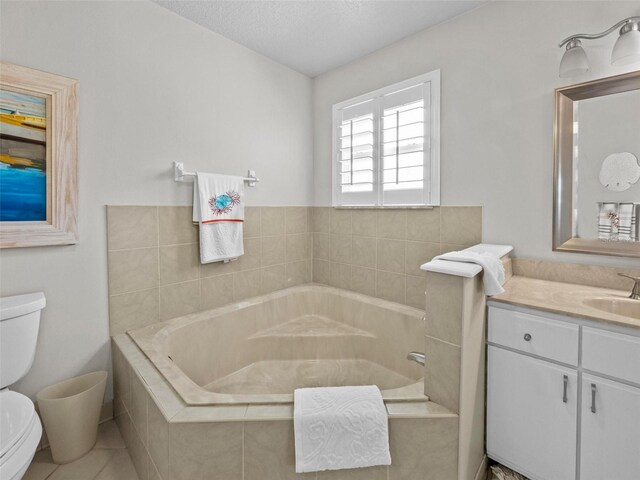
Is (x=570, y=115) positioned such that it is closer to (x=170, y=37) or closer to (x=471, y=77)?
(x=471, y=77)

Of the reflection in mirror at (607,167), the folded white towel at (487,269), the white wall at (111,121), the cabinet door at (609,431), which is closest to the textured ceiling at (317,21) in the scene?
the white wall at (111,121)

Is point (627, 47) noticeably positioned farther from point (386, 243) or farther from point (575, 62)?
point (386, 243)

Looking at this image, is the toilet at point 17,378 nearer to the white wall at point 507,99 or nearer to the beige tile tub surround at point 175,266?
the beige tile tub surround at point 175,266

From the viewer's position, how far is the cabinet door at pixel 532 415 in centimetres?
121

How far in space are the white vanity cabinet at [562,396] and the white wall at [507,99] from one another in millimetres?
634

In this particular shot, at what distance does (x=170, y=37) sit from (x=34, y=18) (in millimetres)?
664

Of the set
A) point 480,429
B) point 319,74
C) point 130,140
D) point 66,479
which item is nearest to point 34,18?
point 130,140

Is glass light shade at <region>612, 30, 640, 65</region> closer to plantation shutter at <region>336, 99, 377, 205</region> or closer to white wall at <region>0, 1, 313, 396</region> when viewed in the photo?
plantation shutter at <region>336, 99, 377, 205</region>

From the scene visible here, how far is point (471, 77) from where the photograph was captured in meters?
1.93

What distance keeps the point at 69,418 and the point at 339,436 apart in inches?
50.7

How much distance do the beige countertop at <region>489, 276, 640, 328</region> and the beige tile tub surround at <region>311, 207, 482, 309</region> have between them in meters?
0.46

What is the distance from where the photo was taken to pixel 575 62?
147 centimetres

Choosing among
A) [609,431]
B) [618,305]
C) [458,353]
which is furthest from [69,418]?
[618,305]

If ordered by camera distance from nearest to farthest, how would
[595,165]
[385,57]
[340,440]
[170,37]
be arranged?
[340,440] → [595,165] → [170,37] → [385,57]
